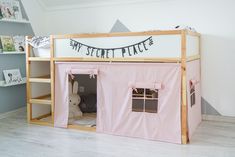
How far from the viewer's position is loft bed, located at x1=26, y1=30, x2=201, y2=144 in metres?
2.68

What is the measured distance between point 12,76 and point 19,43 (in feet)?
1.59

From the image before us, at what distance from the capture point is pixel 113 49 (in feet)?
9.71

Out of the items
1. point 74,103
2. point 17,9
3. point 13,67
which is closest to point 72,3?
point 17,9

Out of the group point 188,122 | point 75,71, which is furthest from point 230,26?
point 75,71

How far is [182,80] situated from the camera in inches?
104

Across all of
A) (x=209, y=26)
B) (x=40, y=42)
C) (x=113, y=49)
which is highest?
(x=209, y=26)

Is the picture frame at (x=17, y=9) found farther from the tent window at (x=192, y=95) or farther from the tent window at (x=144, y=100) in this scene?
the tent window at (x=192, y=95)

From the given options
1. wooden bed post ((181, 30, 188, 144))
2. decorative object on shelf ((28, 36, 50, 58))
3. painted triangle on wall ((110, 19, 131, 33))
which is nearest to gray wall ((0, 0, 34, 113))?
decorative object on shelf ((28, 36, 50, 58))

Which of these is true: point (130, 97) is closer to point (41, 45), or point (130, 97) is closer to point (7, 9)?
point (41, 45)

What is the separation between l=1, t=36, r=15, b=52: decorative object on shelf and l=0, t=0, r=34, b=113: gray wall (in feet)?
0.29

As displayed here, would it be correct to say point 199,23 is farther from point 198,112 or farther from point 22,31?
point 22,31

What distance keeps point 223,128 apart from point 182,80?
97 centimetres

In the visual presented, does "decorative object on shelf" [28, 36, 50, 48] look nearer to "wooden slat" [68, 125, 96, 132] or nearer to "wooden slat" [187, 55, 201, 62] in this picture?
"wooden slat" [68, 125, 96, 132]

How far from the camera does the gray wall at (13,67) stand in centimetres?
368
